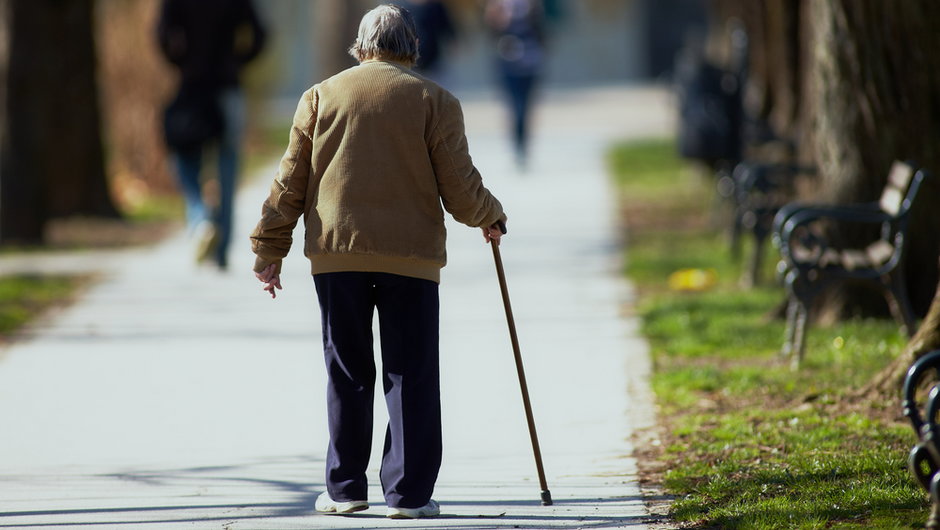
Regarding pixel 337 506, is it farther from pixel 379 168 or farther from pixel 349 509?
pixel 379 168

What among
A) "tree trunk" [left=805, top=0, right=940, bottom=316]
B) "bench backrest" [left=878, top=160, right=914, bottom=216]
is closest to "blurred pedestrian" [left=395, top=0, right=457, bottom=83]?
"tree trunk" [left=805, top=0, right=940, bottom=316]

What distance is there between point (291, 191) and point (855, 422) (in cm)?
262

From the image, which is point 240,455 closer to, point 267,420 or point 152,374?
point 267,420

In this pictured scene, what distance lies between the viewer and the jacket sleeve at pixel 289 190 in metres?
4.99

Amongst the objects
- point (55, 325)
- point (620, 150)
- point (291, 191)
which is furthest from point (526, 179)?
point (291, 191)

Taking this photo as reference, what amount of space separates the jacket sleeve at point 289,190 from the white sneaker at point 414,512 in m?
0.94

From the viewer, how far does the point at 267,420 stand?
679 centimetres

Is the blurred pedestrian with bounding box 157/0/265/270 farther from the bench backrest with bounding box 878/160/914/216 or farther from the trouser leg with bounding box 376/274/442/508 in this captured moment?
the trouser leg with bounding box 376/274/442/508

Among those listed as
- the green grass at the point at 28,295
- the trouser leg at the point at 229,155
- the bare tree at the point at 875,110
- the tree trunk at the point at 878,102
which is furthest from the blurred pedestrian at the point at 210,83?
the tree trunk at the point at 878,102

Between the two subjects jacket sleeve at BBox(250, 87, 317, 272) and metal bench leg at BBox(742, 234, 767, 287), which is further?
metal bench leg at BBox(742, 234, 767, 287)

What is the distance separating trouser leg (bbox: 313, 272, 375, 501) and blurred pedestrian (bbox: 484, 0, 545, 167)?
12005 mm

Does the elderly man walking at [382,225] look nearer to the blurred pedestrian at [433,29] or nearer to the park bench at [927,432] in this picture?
the park bench at [927,432]

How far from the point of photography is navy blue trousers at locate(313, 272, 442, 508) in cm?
504

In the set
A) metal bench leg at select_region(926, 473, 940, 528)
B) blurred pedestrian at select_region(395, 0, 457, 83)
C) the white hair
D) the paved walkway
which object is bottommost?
the paved walkway
